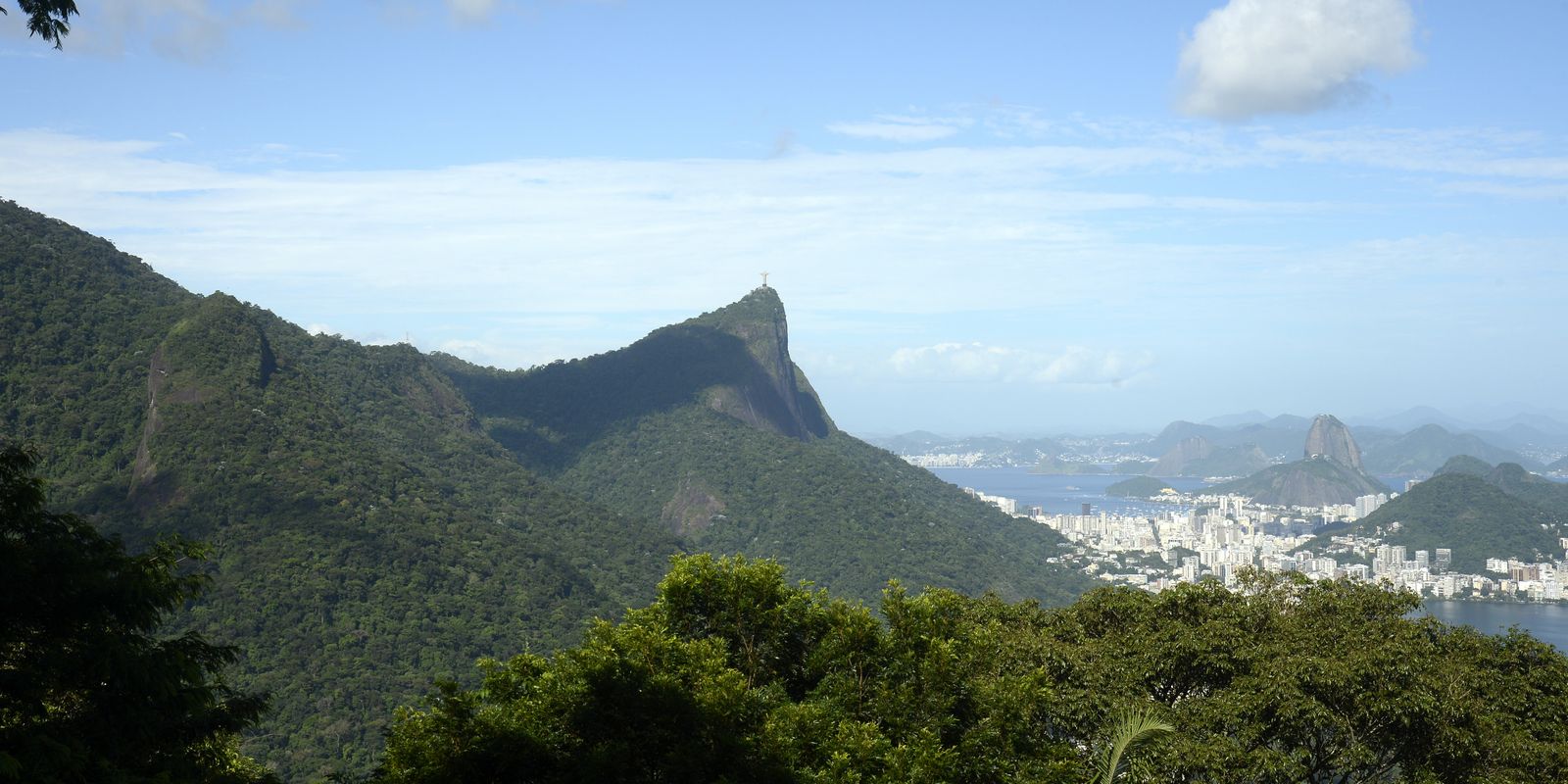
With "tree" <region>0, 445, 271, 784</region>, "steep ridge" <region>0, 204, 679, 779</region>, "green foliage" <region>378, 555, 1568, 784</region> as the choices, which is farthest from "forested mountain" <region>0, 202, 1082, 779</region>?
"tree" <region>0, 445, 271, 784</region>

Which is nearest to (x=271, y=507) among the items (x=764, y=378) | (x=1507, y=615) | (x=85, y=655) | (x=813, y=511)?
(x=85, y=655)

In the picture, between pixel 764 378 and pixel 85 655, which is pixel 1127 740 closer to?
pixel 85 655

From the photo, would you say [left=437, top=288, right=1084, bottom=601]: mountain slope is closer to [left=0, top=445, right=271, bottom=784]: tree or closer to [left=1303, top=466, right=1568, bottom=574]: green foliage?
[left=1303, top=466, right=1568, bottom=574]: green foliage

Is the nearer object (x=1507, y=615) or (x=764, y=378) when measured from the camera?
(x=1507, y=615)

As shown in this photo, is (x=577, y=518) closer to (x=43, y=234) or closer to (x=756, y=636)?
(x=43, y=234)

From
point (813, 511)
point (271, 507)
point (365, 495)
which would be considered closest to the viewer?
point (271, 507)

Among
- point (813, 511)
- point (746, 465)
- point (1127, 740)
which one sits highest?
point (1127, 740)

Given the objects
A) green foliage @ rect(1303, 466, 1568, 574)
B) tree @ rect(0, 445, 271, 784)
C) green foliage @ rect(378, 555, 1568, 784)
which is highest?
tree @ rect(0, 445, 271, 784)

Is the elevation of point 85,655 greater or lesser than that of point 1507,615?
greater
